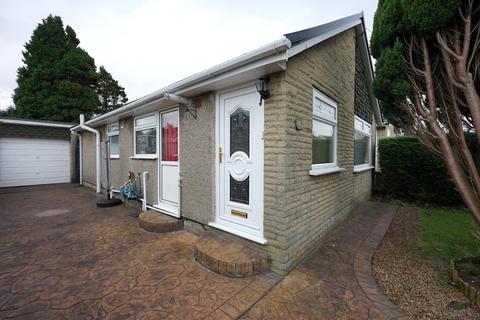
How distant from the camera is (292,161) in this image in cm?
287

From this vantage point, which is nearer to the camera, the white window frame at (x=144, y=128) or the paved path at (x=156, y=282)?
the paved path at (x=156, y=282)

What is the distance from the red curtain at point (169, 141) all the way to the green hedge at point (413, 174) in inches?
297

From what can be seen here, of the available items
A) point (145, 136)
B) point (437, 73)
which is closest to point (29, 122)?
point (145, 136)

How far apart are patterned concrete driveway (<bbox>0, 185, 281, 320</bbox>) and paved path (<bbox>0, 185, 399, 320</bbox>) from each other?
0.01 m

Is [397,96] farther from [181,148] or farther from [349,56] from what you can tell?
[181,148]

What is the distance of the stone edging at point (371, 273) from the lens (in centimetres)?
216

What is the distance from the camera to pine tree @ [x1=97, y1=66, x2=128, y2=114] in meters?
20.5

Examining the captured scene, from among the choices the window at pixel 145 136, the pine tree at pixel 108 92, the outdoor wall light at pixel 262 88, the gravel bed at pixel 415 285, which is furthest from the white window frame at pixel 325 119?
the pine tree at pixel 108 92

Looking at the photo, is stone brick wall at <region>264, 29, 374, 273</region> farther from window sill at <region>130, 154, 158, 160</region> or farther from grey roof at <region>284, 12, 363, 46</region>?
window sill at <region>130, 154, 158, 160</region>

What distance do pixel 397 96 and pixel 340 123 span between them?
1860 mm

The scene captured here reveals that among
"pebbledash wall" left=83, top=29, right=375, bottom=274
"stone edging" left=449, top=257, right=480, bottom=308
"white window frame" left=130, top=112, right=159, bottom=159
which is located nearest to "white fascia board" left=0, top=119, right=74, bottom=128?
"white window frame" left=130, top=112, right=159, bottom=159

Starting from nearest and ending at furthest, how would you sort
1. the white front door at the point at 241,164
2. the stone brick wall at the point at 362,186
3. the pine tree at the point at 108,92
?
the white front door at the point at 241,164, the stone brick wall at the point at 362,186, the pine tree at the point at 108,92

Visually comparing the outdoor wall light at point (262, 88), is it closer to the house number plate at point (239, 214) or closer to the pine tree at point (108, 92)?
the house number plate at point (239, 214)

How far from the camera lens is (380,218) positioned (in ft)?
17.7
